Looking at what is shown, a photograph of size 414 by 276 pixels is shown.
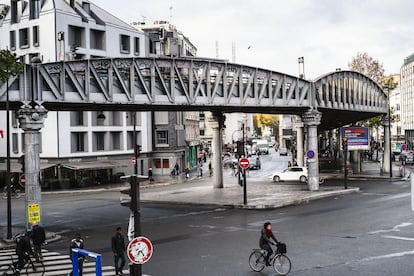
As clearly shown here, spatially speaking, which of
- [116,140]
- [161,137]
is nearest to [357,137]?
[161,137]

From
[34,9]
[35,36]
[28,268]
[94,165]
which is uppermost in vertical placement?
[34,9]

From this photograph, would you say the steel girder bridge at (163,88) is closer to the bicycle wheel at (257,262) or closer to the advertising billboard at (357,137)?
the advertising billboard at (357,137)

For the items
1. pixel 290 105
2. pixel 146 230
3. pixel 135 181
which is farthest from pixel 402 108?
pixel 135 181

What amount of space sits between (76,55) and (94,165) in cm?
1165

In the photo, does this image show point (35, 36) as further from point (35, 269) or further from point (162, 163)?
point (35, 269)

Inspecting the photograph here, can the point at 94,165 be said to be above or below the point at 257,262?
above

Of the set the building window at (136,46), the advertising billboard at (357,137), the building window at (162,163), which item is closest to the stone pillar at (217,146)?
the advertising billboard at (357,137)

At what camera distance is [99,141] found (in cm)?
6181

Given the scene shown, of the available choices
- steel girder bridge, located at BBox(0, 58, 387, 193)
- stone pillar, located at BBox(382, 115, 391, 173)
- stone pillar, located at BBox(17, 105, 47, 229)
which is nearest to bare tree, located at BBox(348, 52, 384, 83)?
stone pillar, located at BBox(382, 115, 391, 173)

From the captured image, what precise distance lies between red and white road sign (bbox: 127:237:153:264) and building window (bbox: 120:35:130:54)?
185 feet

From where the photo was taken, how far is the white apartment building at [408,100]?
133m

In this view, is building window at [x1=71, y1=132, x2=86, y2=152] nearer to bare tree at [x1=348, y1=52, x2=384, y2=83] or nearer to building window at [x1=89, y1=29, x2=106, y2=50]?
building window at [x1=89, y1=29, x2=106, y2=50]

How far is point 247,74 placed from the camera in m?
36.2

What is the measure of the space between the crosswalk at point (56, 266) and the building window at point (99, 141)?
3947cm
